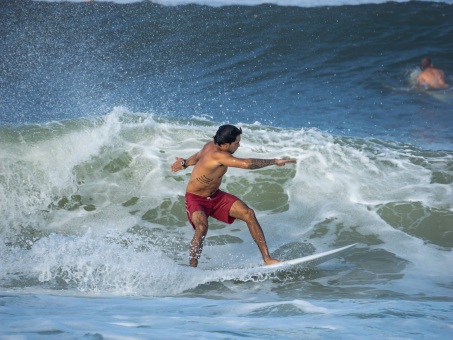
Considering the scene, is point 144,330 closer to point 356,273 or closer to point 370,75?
point 356,273

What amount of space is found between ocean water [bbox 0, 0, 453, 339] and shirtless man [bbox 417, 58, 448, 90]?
0.29 metres

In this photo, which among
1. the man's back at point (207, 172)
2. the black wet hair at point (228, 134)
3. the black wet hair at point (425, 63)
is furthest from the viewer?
the black wet hair at point (425, 63)

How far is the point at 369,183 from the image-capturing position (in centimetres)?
908

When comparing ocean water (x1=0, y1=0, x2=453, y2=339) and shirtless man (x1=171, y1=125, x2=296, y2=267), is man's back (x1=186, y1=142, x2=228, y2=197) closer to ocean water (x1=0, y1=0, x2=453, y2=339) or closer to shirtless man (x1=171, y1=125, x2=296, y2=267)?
shirtless man (x1=171, y1=125, x2=296, y2=267)

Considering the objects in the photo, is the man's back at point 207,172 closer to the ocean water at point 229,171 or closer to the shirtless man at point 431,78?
the ocean water at point 229,171

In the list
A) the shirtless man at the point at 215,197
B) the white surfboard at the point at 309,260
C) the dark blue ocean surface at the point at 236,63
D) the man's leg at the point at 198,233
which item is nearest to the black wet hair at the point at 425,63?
the dark blue ocean surface at the point at 236,63

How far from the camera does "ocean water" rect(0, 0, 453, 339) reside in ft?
16.5

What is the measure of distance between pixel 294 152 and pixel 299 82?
20.5 feet

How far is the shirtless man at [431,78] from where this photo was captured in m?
15.2

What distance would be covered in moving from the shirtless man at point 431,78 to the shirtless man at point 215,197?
9809 mm

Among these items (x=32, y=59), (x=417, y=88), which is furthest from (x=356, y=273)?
(x=32, y=59)

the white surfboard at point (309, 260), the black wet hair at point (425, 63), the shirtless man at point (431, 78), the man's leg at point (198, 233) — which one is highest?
the black wet hair at point (425, 63)

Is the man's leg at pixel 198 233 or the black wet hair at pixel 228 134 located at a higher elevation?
the black wet hair at pixel 228 134

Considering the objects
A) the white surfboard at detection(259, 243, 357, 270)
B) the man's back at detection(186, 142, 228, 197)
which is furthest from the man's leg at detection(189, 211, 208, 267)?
the white surfboard at detection(259, 243, 357, 270)
